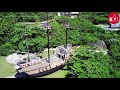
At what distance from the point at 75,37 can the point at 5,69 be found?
1399 millimetres

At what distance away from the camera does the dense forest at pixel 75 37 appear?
5395 millimetres

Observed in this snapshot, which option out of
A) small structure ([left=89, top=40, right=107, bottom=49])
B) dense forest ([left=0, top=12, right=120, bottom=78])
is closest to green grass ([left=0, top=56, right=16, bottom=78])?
dense forest ([left=0, top=12, right=120, bottom=78])

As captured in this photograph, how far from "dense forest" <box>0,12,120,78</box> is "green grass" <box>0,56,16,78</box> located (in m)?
0.13

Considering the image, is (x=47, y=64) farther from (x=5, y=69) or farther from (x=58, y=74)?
(x=5, y=69)

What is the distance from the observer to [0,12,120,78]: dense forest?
5.39 meters

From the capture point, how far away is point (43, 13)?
17.8 ft

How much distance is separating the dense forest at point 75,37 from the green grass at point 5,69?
132 millimetres

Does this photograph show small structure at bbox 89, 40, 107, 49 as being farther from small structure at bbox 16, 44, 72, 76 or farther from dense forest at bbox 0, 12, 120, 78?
small structure at bbox 16, 44, 72, 76

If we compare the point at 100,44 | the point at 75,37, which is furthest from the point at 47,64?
the point at 100,44

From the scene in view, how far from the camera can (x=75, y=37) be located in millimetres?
5570

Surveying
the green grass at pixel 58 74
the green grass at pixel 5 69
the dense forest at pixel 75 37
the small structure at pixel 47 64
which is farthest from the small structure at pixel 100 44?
the green grass at pixel 5 69
